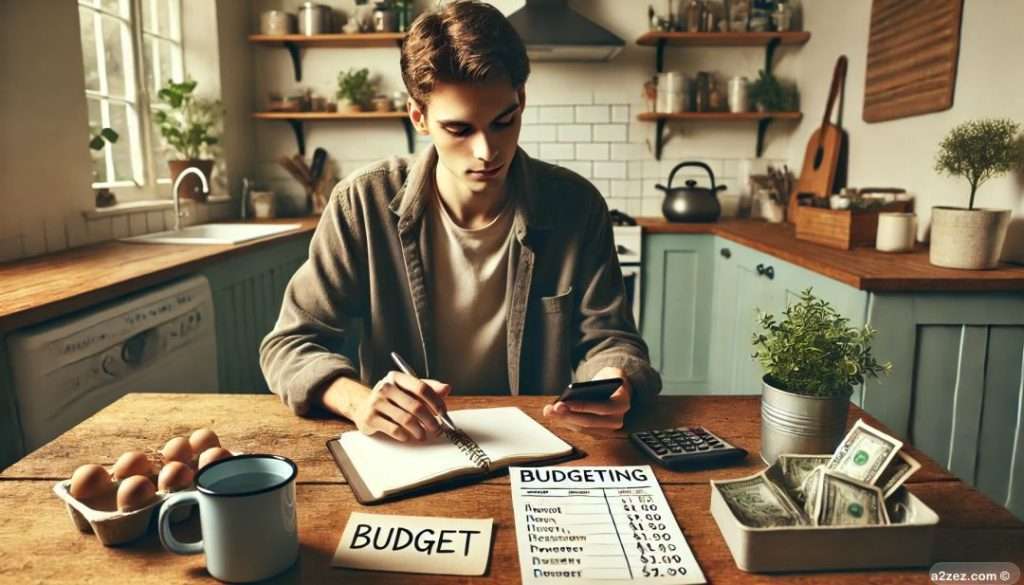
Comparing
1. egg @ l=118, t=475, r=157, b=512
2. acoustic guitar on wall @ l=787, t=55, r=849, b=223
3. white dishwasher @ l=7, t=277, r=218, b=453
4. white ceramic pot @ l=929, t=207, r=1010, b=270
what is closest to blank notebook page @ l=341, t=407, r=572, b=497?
egg @ l=118, t=475, r=157, b=512

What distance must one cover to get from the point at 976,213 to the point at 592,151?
8.20ft

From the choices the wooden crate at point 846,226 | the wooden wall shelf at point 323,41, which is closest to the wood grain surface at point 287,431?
the wooden crate at point 846,226

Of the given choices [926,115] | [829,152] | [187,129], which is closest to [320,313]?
[926,115]

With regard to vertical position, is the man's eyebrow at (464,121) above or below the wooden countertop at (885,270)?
above

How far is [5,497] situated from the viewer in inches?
32.5

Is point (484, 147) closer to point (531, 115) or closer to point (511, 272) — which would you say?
point (511, 272)

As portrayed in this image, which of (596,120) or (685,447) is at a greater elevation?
(596,120)

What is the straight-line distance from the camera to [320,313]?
4.60ft

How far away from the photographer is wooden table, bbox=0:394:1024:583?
0.68 metres

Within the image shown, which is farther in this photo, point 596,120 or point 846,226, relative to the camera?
point 596,120

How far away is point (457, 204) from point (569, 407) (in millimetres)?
695

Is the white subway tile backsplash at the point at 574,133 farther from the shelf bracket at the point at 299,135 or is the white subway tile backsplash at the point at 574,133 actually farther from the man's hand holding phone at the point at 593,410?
the man's hand holding phone at the point at 593,410

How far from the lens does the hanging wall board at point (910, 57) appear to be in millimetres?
2355

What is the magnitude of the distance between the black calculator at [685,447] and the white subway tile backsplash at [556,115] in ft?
11.0
